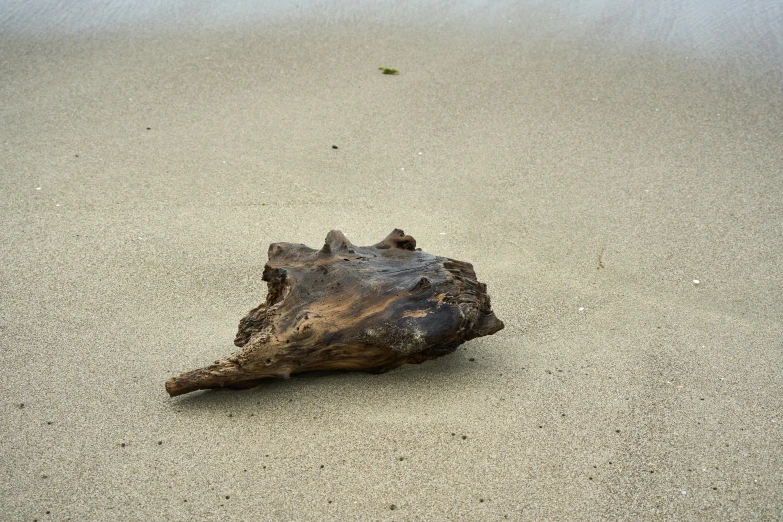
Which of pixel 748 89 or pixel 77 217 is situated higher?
pixel 748 89

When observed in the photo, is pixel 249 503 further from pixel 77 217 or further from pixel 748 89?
→ pixel 748 89

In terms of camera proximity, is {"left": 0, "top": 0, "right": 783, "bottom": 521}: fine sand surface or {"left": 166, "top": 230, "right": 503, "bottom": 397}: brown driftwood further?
{"left": 166, "top": 230, "right": 503, "bottom": 397}: brown driftwood

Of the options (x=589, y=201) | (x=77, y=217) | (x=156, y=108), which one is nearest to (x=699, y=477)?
(x=589, y=201)

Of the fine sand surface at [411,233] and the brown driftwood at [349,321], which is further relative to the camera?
the brown driftwood at [349,321]
